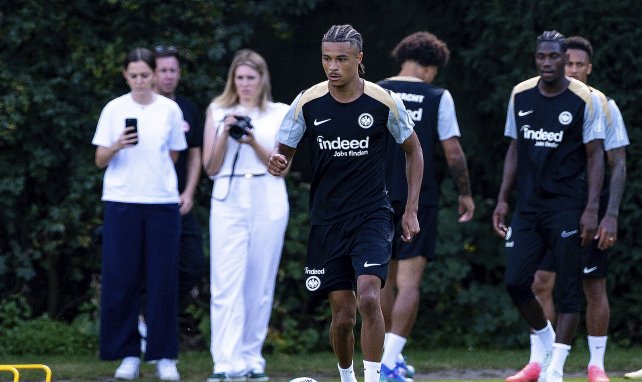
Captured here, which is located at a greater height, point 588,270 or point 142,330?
point 588,270

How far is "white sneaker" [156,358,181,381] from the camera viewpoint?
928 cm

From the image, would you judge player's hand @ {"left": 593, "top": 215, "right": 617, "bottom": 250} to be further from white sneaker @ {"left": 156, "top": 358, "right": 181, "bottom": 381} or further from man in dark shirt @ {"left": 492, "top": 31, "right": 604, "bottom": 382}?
white sneaker @ {"left": 156, "top": 358, "right": 181, "bottom": 381}

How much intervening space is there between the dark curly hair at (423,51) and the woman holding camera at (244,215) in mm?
1006

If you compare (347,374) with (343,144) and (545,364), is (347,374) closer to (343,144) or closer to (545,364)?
(343,144)

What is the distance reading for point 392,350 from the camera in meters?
9.05

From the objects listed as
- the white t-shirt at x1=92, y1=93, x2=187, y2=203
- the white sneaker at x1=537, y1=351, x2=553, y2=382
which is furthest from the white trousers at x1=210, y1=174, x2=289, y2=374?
the white sneaker at x1=537, y1=351, x2=553, y2=382

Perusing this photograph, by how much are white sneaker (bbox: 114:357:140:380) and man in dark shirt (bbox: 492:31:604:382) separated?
106 inches

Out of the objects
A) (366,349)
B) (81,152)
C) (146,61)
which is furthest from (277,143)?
(81,152)

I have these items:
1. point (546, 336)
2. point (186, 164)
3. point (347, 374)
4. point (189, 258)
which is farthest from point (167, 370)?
point (546, 336)

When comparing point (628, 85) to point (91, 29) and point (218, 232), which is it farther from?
point (91, 29)

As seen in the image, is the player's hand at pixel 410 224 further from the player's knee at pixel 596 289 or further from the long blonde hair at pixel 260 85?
the long blonde hair at pixel 260 85

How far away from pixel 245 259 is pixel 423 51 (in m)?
1.98

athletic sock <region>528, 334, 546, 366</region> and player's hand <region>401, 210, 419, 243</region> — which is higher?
player's hand <region>401, 210, 419, 243</region>

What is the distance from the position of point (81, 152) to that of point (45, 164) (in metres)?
0.33
